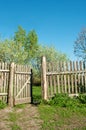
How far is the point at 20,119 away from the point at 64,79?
4.51 m

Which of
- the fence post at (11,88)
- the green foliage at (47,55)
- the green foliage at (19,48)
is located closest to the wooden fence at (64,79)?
the fence post at (11,88)

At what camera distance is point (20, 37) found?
43625 millimetres

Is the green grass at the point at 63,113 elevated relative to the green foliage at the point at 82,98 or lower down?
lower down

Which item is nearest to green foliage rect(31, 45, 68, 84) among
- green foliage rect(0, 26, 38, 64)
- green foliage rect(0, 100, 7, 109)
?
green foliage rect(0, 26, 38, 64)

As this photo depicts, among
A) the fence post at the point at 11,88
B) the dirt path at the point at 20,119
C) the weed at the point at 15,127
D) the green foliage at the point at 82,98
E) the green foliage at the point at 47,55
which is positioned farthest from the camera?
the green foliage at the point at 47,55

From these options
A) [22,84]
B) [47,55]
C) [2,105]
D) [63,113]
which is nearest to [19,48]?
[47,55]

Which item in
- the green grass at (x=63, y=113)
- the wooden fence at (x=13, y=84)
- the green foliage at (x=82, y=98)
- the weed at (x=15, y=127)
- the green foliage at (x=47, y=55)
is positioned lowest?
the weed at (x=15, y=127)

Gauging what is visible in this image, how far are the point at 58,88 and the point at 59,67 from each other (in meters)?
1.18

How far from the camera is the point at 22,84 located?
14.5 metres

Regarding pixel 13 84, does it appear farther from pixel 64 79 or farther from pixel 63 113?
pixel 63 113

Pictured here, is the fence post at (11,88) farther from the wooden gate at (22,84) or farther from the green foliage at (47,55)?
the green foliage at (47,55)

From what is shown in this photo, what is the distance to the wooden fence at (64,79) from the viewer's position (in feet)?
43.8

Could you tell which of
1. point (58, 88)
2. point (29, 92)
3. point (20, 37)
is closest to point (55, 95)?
point (58, 88)

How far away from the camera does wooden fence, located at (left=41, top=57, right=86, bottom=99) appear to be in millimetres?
13352
